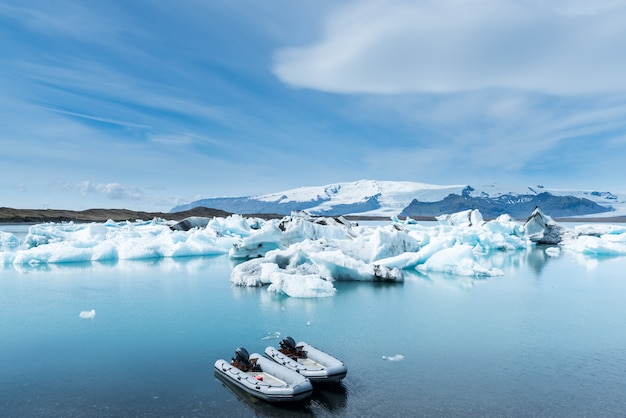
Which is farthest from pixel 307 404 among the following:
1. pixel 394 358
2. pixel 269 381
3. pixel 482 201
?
pixel 482 201

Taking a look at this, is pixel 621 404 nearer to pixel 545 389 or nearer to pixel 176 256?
pixel 545 389

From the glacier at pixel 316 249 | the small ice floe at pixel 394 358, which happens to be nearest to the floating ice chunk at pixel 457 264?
the glacier at pixel 316 249

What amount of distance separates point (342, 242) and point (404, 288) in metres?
3.86

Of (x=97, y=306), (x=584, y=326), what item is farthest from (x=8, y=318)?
(x=584, y=326)

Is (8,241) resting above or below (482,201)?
below

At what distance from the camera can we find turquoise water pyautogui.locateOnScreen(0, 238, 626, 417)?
5.02 metres

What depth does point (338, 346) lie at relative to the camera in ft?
22.6

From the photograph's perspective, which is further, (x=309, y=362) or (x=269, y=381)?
(x=309, y=362)

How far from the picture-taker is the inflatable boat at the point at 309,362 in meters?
5.34

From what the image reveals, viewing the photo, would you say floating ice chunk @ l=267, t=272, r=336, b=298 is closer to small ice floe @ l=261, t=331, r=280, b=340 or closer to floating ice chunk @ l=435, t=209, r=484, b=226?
small ice floe @ l=261, t=331, r=280, b=340

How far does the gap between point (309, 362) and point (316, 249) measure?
8.60 meters

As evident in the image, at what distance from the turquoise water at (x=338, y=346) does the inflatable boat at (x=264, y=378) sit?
5.5 inches

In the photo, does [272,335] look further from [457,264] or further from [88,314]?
[457,264]

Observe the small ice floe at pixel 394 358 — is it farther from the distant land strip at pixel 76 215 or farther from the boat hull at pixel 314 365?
the distant land strip at pixel 76 215
